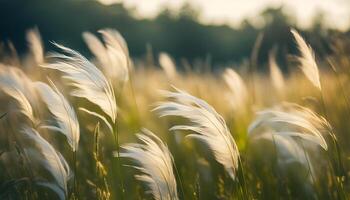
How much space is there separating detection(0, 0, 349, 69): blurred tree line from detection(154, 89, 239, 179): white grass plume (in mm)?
23446

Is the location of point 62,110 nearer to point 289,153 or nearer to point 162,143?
point 162,143

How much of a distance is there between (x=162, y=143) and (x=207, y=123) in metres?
0.15

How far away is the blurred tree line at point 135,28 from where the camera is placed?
27.8 m

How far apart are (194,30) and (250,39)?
15.2ft

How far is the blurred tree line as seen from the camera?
27778 millimetres

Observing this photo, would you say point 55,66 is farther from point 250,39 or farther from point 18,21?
point 250,39

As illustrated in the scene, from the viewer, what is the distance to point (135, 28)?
3359 cm

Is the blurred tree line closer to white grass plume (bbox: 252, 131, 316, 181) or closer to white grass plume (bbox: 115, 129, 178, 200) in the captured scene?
white grass plume (bbox: 252, 131, 316, 181)

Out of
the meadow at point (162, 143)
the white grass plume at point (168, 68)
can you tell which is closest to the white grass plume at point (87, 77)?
the meadow at point (162, 143)

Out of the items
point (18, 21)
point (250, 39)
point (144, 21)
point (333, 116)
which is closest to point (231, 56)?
point (250, 39)

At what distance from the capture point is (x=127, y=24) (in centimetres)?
3291

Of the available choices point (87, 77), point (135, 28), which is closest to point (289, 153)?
point (87, 77)

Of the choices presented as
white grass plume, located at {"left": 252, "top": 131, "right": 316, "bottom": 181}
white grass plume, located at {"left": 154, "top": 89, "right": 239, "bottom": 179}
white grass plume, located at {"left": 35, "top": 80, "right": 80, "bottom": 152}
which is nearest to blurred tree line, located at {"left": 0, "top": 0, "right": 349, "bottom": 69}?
white grass plume, located at {"left": 252, "top": 131, "right": 316, "bottom": 181}

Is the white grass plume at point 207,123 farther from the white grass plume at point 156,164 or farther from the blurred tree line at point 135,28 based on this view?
the blurred tree line at point 135,28
